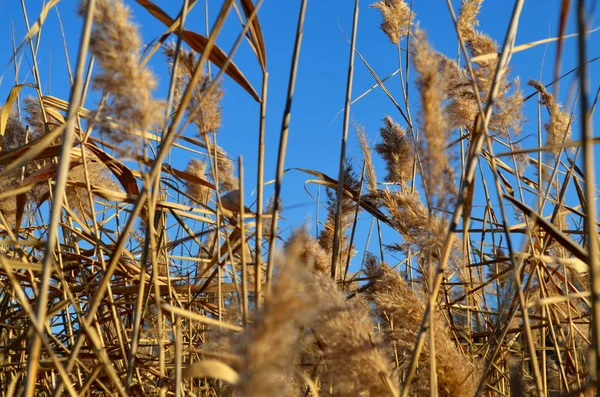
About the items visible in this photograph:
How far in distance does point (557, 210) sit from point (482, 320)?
89 cm

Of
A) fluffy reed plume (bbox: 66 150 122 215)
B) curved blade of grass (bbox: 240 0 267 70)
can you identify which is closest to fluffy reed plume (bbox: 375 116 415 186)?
fluffy reed plume (bbox: 66 150 122 215)

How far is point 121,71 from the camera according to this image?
0.96m

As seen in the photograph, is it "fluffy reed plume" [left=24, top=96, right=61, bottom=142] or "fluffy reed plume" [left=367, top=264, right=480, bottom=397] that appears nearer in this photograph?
"fluffy reed plume" [left=367, top=264, right=480, bottom=397]

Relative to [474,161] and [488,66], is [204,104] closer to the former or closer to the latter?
[474,161]

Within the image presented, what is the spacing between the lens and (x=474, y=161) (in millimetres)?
1070

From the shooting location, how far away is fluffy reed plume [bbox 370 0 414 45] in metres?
3.00

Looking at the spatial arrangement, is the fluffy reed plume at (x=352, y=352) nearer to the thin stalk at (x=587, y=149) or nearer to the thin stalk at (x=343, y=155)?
the thin stalk at (x=587, y=149)

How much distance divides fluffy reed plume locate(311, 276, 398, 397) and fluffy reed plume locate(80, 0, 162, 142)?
0.39m

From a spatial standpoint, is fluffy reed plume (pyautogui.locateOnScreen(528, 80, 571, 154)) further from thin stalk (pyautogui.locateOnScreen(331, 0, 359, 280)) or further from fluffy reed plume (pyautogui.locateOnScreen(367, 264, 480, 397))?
fluffy reed plume (pyautogui.locateOnScreen(367, 264, 480, 397))

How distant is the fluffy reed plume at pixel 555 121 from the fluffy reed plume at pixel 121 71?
133 cm

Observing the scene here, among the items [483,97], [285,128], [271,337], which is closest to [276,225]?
[285,128]

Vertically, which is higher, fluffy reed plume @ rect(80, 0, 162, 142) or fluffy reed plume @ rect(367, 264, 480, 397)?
fluffy reed plume @ rect(80, 0, 162, 142)

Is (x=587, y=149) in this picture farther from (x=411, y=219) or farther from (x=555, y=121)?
(x=555, y=121)

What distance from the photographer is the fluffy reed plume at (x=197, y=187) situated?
2055 mm
